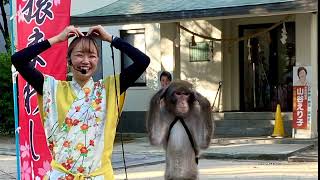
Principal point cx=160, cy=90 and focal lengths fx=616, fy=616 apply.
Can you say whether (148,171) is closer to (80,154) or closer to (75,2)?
(80,154)

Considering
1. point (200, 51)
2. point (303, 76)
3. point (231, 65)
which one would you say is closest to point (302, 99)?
point (303, 76)

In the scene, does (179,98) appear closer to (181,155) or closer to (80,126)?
(181,155)

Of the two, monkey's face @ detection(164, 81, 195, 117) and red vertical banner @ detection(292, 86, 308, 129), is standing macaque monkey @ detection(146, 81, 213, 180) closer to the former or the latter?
monkey's face @ detection(164, 81, 195, 117)

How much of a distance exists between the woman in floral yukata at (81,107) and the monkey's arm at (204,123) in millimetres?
1661

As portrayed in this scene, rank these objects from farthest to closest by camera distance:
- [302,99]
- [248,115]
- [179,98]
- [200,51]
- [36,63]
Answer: [200,51] < [248,115] < [302,99] < [36,63] < [179,98]

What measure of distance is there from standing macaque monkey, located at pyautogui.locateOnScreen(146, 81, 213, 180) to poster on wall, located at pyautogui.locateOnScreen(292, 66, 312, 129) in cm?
1069

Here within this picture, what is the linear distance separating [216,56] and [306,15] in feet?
10.7

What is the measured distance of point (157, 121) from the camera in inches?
197

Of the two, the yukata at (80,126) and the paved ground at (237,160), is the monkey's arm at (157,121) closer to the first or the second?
the yukata at (80,126)

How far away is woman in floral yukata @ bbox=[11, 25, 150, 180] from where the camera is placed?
3201mm

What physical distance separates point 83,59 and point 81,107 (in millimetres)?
254

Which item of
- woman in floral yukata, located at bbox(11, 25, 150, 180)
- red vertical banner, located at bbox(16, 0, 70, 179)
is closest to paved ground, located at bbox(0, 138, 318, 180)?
red vertical banner, located at bbox(16, 0, 70, 179)

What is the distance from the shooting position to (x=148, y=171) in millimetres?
11438

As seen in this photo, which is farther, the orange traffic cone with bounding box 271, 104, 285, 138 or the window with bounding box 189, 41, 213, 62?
the window with bounding box 189, 41, 213, 62
